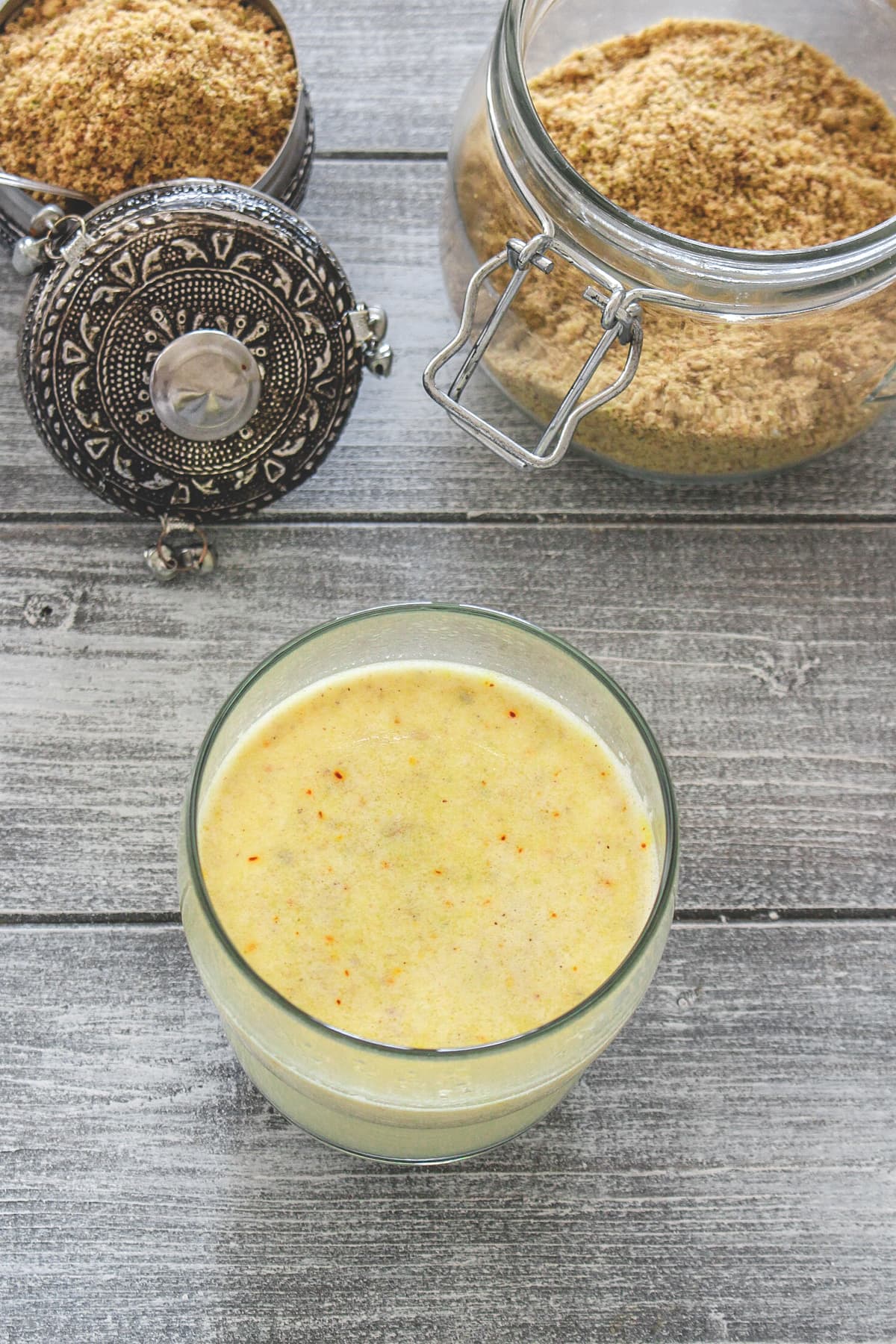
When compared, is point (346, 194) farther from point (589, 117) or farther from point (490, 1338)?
point (490, 1338)

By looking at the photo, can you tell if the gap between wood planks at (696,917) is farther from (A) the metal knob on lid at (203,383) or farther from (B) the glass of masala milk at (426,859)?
(A) the metal knob on lid at (203,383)

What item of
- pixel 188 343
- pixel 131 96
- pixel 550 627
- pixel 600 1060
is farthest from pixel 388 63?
pixel 600 1060

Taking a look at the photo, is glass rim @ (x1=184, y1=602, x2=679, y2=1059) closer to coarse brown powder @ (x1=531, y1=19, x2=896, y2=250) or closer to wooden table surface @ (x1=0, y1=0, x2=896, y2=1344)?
wooden table surface @ (x1=0, y1=0, x2=896, y2=1344)

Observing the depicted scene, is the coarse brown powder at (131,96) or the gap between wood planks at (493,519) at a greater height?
the coarse brown powder at (131,96)

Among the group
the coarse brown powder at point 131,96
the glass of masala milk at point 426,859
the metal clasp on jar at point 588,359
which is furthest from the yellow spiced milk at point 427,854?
the coarse brown powder at point 131,96

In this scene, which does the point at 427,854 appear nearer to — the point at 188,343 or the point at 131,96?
the point at 188,343

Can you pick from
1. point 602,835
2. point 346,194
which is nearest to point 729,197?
point 346,194

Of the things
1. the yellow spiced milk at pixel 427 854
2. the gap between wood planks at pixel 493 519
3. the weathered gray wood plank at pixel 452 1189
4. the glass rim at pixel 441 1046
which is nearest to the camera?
the glass rim at pixel 441 1046
